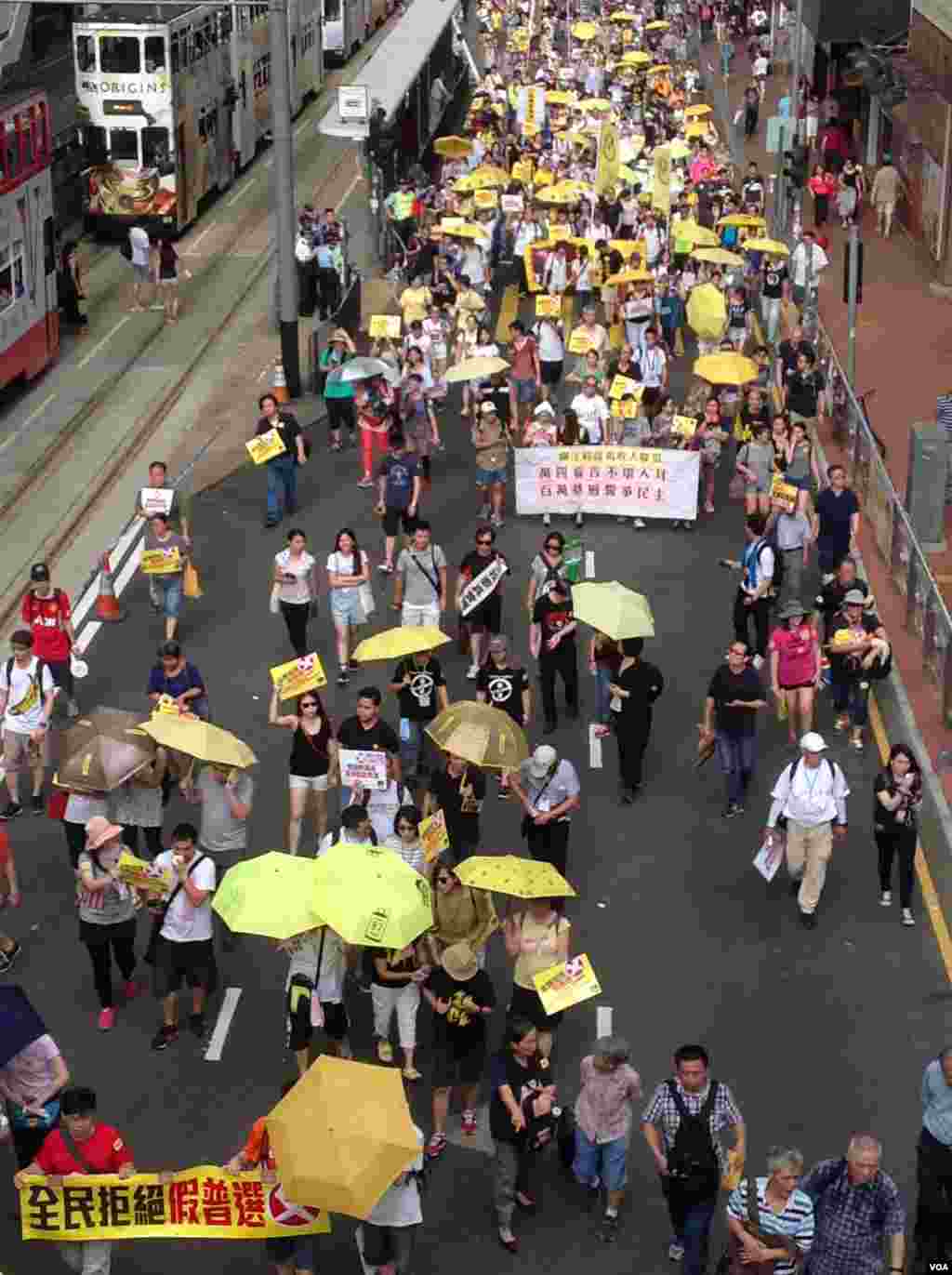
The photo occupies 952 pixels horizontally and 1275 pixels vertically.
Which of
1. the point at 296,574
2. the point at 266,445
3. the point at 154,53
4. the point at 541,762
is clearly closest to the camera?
the point at 541,762

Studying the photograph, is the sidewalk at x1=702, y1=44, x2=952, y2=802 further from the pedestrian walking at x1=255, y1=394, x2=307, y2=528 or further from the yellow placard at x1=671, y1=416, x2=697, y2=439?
the pedestrian walking at x1=255, y1=394, x2=307, y2=528

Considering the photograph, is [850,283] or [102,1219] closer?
[102,1219]

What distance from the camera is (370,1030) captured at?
1427cm

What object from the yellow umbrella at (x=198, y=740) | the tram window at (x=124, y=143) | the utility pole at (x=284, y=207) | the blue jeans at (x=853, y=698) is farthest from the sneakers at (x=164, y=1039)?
the tram window at (x=124, y=143)

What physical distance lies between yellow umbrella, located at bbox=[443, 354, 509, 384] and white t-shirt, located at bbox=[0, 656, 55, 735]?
952 cm

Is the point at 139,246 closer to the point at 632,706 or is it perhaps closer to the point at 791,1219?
the point at 632,706

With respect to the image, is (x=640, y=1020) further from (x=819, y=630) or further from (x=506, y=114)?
(x=506, y=114)

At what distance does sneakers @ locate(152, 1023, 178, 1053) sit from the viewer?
1420cm

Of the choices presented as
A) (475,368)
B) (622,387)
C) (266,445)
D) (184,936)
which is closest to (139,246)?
(475,368)

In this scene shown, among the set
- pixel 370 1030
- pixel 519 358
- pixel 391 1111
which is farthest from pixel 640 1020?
pixel 519 358

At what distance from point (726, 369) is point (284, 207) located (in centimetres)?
725

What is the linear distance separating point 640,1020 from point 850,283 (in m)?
14.1

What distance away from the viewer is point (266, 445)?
23609mm

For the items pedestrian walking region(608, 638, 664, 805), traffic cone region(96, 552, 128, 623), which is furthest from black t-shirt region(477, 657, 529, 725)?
traffic cone region(96, 552, 128, 623)
